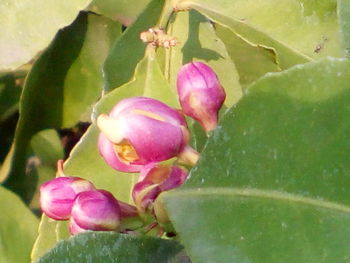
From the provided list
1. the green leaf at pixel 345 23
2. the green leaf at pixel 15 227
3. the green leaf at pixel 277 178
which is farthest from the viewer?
the green leaf at pixel 15 227

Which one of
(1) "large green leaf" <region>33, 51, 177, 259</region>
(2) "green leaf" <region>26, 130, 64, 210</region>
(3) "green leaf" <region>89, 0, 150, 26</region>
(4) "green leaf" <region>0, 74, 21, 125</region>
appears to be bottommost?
(2) "green leaf" <region>26, 130, 64, 210</region>

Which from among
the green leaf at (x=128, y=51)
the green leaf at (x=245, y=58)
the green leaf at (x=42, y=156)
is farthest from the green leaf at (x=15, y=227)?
the green leaf at (x=245, y=58)

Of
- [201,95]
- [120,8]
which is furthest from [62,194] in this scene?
[120,8]

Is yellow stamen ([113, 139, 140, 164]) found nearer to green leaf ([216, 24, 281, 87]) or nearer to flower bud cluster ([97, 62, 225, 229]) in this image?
flower bud cluster ([97, 62, 225, 229])

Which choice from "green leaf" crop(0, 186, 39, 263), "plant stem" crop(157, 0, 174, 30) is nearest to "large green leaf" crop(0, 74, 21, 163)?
"green leaf" crop(0, 186, 39, 263)

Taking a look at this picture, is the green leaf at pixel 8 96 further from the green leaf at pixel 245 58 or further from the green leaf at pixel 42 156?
the green leaf at pixel 245 58

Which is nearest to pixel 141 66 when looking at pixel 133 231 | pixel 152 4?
pixel 152 4
